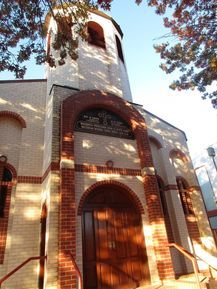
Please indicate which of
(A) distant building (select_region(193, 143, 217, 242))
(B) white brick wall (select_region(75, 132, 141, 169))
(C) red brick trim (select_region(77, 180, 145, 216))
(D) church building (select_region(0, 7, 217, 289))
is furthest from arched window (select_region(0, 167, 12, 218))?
(A) distant building (select_region(193, 143, 217, 242))

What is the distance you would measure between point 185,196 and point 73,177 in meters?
6.42

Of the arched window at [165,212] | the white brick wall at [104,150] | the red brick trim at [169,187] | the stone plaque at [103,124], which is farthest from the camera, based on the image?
the red brick trim at [169,187]

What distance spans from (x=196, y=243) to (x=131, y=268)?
4376 millimetres

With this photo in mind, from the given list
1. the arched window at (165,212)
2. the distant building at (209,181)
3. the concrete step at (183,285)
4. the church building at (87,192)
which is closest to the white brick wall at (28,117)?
the church building at (87,192)

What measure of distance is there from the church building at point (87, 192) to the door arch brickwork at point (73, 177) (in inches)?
1.1

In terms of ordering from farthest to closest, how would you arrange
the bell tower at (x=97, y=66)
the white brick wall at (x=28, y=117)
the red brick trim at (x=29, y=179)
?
the bell tower at (x=97, y=66), the white brick wall at (x=28, y=117), the red brick trim at (x=29, y=179)

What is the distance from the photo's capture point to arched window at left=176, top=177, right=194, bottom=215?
10.2 m

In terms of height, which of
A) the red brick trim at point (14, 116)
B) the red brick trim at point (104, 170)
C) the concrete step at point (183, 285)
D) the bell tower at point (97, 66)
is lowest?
the concrete step at point (183, 285)

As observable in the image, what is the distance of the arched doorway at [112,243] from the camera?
19.1 feet

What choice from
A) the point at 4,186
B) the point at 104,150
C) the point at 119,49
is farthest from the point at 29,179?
the point at 119,49

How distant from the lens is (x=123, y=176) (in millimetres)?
7223

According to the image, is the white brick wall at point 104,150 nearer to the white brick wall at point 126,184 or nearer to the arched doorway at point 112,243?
the white brick wall at point 126,184

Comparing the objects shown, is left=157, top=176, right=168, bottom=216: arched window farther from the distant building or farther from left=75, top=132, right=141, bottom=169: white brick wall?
the distant building

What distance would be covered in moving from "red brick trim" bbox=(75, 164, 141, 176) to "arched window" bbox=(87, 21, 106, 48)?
6.36 m
